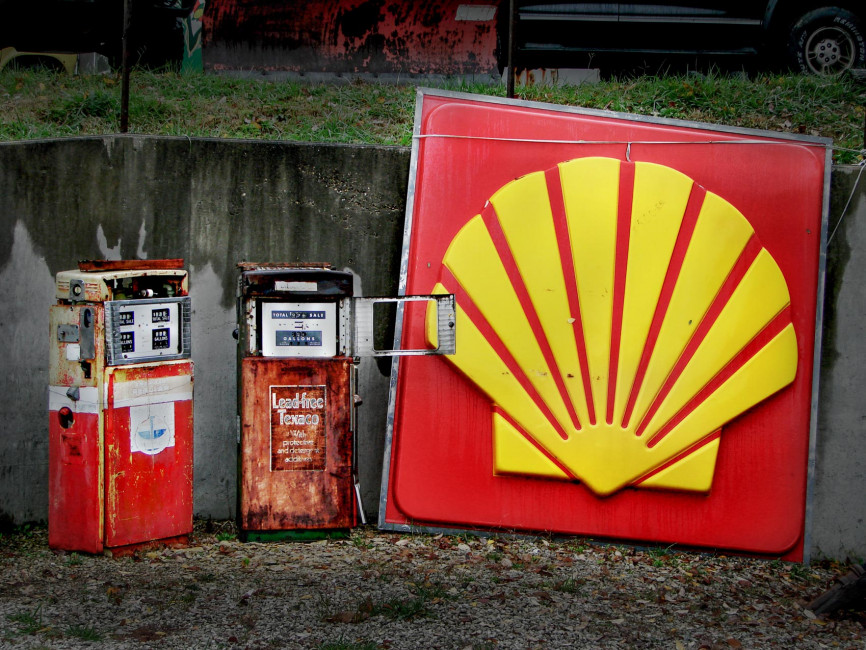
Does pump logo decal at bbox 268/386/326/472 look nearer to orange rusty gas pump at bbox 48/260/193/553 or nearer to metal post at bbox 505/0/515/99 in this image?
orange rusty gas pump at bbox 48/260/193/553

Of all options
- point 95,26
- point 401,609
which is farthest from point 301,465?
point 95,26

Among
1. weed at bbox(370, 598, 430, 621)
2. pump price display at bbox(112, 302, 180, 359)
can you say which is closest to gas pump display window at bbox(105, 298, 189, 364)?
pump price display at bbox(112, 302, 180, 359)

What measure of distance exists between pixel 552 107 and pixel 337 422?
207 cm

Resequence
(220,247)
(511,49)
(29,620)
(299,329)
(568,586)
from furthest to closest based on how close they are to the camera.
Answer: (511,49)
(220,247)
(299,329)
(568,586)
(29,620)

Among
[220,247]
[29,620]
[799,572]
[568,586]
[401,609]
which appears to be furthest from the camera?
[220,247]

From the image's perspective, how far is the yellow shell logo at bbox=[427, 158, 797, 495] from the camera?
4.55m

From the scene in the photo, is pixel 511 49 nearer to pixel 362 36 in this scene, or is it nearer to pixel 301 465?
pixel 362 36

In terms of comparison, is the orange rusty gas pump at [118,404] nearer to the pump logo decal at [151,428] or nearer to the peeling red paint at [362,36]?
the pump logo decal at [151,428]

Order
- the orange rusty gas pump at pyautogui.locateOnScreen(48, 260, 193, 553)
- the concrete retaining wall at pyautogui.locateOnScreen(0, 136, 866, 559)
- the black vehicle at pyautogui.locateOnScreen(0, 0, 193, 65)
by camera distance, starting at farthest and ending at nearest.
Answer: the black vehicle at pyautogui.locateOnScreen(0, 0, 193, 65) → the concrete retaining wall at pyautogui.locateOnScreen(0, 136, 866, 559) → the orange rusty gas pump at pyautogui.locateOnScreen(48, 260, 193, 553)

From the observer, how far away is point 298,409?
4348mm

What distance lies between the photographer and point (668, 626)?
11.7ft

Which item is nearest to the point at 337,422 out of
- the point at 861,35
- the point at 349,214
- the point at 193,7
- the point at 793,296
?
the point at 349,214

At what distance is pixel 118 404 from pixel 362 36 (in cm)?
392

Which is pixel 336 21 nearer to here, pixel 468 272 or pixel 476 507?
pixel 468 272
